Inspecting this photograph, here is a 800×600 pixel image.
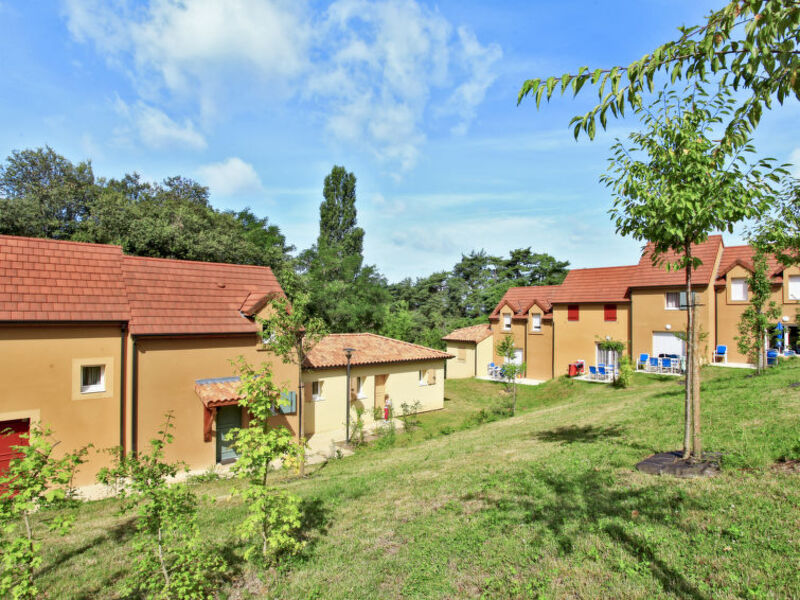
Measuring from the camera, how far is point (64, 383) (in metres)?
12.4

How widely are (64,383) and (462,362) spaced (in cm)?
2865

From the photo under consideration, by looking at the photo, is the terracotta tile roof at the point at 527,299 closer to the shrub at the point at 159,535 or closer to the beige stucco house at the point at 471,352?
the beige stucco house at the point at 471,352

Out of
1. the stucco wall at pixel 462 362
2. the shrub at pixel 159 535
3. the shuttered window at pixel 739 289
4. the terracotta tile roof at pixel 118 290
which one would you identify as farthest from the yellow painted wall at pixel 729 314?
the shrub at pixel 159 535

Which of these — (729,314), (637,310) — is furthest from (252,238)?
(729,314)

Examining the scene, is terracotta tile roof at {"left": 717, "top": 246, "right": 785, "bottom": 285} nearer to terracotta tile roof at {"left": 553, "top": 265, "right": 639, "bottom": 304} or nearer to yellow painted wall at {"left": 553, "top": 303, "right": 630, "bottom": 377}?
terracotta tile roof at {"left": 553, "top": 265, "right": 639, "bottom": 304}

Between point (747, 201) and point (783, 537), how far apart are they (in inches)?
180

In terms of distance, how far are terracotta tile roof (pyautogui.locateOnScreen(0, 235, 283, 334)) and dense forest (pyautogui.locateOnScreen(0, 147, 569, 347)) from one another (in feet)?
13.8

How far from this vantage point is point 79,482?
12.8 metres

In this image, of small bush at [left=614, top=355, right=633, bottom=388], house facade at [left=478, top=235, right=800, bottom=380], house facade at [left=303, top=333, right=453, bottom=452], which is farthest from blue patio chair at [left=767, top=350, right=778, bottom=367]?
house facade at [left=303, top=333, right=453, bottom=452]

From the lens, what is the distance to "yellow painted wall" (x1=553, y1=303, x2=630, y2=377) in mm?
27656

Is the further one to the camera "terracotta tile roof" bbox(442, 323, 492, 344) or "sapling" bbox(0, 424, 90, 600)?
"terracotta tile roof" bbox(442, 323, 492, 344)

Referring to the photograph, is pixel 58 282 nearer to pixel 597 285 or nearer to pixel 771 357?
pixel 597 285

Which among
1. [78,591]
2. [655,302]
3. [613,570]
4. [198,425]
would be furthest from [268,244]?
[613,570]

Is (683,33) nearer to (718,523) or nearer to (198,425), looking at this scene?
(718,523)
